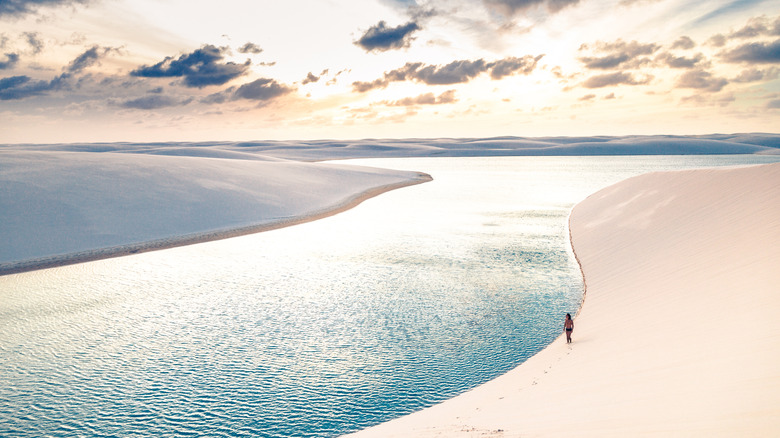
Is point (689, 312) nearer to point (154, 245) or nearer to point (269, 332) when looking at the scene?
point (269, 332)

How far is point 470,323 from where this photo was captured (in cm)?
1498

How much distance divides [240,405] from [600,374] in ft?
25.8

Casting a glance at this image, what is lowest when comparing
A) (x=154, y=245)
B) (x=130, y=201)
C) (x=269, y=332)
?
(x=269, y=332)

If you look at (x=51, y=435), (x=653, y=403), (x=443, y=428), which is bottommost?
(x=51, y=435)

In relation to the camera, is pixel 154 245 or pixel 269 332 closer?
pixel 269 332

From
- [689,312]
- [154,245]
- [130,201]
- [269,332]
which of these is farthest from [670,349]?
[130,201]

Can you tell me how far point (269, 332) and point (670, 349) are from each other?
36.5 ft

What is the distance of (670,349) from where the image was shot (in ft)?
28.6

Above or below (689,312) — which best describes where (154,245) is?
below

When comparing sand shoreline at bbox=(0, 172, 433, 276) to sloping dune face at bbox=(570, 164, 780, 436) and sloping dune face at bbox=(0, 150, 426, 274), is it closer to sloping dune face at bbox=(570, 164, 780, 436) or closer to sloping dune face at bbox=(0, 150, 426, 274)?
sloping dune face at bbox=(0, 150, 426, 274)

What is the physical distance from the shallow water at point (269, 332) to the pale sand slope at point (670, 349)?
161cm

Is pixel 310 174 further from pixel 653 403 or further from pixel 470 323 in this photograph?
pixel 653 403

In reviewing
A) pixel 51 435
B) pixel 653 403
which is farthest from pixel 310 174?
pixel 653 403

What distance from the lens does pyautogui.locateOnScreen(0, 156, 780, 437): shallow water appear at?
394 inches
